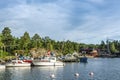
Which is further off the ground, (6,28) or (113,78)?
(6,28)

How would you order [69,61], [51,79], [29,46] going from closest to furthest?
[51,79] → [69,61] → [29,46]

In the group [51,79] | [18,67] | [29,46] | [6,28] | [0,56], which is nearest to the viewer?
[51,79]

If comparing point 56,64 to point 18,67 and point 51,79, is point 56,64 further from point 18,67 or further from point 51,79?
point 51,79

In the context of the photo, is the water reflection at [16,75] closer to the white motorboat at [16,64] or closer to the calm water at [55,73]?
the calm water at [55,73]

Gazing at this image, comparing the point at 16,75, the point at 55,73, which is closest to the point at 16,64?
the point at 55,73

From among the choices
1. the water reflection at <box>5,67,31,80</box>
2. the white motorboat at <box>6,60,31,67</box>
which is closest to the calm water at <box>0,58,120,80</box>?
the water reflection at <box>5,67,31,80</box>

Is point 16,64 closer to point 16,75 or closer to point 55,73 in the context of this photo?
point 55,73

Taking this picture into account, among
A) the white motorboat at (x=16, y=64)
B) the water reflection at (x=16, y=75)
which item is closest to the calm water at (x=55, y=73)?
the water reflection at (x=16, y=75)

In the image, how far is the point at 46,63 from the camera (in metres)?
127

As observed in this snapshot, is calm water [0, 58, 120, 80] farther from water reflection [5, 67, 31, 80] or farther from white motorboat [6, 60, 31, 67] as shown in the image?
white motorboat [6, 60, 31, 67]

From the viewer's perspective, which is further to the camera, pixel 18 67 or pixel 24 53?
pixel 24 53

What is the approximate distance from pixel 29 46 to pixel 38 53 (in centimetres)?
1452

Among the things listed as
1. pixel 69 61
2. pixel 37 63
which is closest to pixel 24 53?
pixel 69 61

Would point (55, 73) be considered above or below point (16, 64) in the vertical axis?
below
